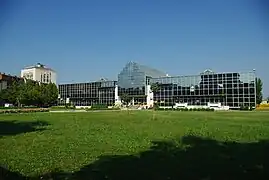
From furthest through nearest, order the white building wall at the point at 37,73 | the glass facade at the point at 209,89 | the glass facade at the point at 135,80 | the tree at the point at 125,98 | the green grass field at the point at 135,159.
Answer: the white building wall at the point at 37,73
the glass facade at the point at 135,80
the tree at the point at 125,98
the glass facade at the point at 209,89
the green grass field at the point at 135,159

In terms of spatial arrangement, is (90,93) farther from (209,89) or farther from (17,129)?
(17,129)

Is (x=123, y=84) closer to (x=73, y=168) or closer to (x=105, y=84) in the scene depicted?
(x=105, y=84)

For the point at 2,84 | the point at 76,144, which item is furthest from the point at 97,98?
the point at 76,144

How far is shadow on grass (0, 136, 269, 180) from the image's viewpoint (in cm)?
841

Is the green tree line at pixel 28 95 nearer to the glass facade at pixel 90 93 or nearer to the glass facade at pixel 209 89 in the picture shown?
the glass facade at pixel 90 93

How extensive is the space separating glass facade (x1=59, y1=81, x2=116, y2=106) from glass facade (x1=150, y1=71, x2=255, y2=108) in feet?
59.1

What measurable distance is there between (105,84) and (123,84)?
24.6 ft

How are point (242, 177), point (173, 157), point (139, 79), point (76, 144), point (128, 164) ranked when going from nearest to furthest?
point (242, 177), point (128, 164), point (173, 157), point (76, 144), point (139, 79)

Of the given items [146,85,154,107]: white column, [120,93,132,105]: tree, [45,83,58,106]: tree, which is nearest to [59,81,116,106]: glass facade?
[120,93,132,105]: tree

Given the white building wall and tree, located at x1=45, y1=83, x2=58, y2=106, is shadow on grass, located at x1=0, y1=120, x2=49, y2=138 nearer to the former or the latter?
tree, located at x1=45, y1=83, x2=58, y2=106

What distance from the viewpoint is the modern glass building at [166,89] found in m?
78.9

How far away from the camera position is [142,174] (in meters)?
8.65

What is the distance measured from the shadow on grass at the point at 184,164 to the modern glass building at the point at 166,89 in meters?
68.3

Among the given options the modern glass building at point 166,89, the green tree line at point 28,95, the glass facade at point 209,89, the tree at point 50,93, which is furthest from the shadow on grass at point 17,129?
the tree at point 50,93
